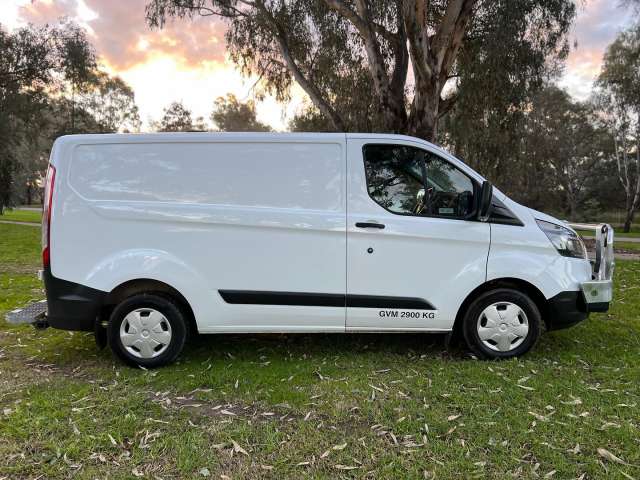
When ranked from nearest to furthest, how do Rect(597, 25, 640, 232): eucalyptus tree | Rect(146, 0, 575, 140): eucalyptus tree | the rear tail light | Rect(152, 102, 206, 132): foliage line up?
the rear tail light, Rect(146, 0, 575, 140): eucalyptus tree, Rect(597, 25, 640, 232): eucalyptus tree, Rect(152, 102, 206, 132): foliage

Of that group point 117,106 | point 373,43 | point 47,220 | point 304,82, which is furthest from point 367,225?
point 117,106

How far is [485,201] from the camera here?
12.7 ft

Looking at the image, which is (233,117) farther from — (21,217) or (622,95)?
(622,95)

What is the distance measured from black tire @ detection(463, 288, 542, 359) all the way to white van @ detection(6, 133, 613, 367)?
1 centimetres

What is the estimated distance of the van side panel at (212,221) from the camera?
12.5 feet

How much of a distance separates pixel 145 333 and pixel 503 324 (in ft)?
10.4

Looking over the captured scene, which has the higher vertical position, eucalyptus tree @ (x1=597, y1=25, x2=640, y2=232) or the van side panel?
eucalyptus tree @ (x1=597, y1=25, x2=640, y2=232)

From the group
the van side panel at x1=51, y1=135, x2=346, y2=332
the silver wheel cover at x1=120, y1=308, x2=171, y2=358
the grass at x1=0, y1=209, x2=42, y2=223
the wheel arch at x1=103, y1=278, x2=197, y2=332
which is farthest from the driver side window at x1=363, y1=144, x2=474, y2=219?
the grass at x1=0, y1=209, x2=42, y2=223

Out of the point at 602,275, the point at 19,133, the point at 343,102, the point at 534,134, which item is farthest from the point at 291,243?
the point at 534,134

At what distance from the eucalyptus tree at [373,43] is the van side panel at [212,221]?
5.60 metres

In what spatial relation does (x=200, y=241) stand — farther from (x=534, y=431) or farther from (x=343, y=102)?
(x=343, y=102)

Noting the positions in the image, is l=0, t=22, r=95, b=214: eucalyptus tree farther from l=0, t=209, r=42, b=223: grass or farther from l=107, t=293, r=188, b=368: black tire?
l=107, t=293, r=188, b=368: black tire

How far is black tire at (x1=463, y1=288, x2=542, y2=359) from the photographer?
406 centimetres

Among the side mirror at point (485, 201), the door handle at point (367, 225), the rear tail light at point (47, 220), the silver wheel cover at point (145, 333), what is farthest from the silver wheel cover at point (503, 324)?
the rear tail light at point (47, 220)
